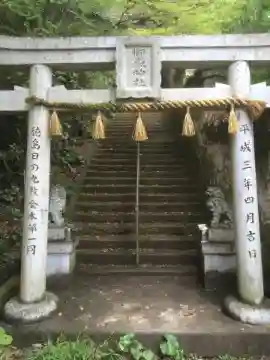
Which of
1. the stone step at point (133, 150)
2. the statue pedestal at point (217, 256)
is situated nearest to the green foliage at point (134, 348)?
the statue pedestal at point (217, 256)

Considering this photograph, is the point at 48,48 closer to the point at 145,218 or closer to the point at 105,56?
the point at 105,56

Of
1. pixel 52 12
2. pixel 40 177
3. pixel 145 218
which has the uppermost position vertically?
pixel 52 12

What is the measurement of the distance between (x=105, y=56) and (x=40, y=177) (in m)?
1.78

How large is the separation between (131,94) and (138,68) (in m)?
0.36

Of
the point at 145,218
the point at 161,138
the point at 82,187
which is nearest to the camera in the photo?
the point at 145,218

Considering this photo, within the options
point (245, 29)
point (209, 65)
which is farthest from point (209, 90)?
point (245, 29)

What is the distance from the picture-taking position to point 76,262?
286 inches

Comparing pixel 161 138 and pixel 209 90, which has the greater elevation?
pixel 161 138

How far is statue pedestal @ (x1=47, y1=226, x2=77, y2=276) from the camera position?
6379mm

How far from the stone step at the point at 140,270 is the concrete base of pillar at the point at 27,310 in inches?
72.4

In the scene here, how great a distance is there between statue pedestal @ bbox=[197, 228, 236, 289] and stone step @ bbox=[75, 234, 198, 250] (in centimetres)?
124

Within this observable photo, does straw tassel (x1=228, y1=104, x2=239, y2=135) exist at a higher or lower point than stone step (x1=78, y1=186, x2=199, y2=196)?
higher

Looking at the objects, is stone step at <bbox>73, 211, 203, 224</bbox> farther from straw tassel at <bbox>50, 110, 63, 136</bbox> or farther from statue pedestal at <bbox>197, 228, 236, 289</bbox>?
straw tassel at <bbox>50, 110, 63, 136</bbox>

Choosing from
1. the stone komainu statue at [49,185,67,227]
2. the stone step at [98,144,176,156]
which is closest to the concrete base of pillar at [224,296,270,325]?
the stone komainu statue at [49,185,67,227]
